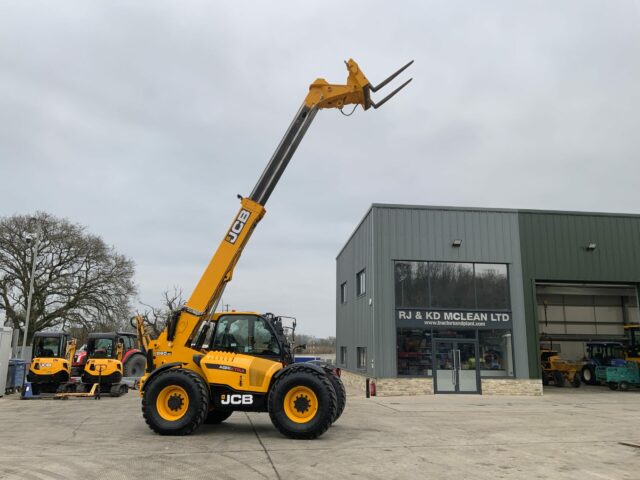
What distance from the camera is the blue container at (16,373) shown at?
18.5m

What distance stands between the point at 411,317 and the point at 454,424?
8547 mm

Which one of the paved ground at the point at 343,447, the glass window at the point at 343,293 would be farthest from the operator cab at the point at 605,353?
the paved ground at the point at 343,447

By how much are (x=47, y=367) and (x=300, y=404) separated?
12.1 meters

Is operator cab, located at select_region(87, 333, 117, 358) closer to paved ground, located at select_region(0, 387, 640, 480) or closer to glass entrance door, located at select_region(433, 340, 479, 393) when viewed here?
paved ground, located at select_region(0, 387, 640, 480)

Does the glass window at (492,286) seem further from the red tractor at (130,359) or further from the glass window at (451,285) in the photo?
the red tractor at (130,359)

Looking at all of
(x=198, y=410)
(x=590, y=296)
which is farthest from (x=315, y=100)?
(x=590, y=296)

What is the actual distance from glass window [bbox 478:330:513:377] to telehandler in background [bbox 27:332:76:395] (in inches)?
603

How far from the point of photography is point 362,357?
74.2 ft

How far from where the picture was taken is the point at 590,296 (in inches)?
1152

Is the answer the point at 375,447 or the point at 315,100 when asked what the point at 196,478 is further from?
the point at 315,100

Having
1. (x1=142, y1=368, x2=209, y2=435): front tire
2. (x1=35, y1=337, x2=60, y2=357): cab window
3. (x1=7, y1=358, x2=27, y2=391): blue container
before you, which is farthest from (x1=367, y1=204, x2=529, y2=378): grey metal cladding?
(x1=7, y1=358, x2=27, y2=391): blue container

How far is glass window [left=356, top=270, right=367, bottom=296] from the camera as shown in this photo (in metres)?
22.3

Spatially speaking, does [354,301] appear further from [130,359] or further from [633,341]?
[633,341]

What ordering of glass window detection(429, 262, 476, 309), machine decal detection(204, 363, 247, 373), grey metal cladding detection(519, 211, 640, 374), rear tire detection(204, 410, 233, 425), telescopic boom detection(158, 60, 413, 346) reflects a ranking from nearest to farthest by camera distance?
machine decal detection(204, 363, 247, 373), telescopic boom detection(158, 60, 413, 346), rear tire detection(204, 410, 233, 425), glass window detection(429, 262, 476, 309), grey metal cladding detection(519, 211, 640, 374)
